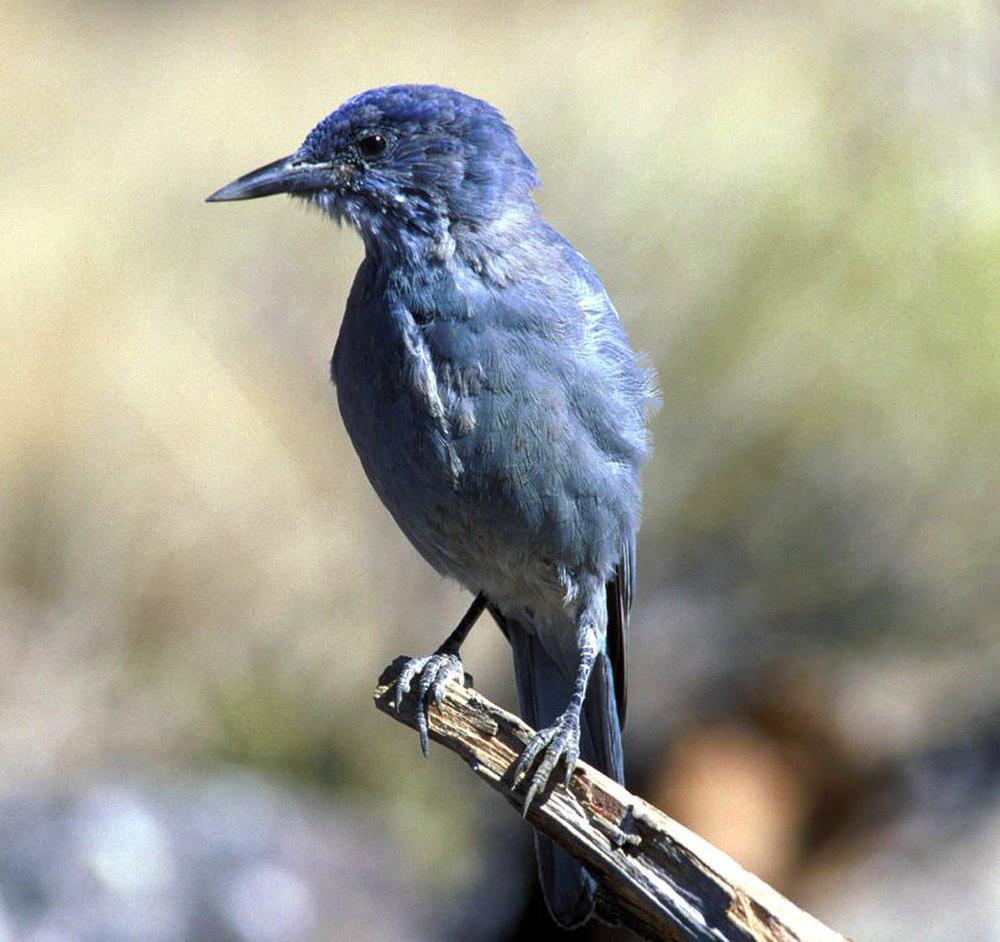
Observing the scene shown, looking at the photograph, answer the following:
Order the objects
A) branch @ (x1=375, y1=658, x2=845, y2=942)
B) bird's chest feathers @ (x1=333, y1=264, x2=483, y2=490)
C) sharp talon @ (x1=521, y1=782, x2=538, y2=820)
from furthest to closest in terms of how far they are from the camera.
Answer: bird's chest feathers @ (x1=333, y1=264, x2=483, y2=490) < sharp talon @ (x1=521, y1=782, x2=538, y2=820) < branch @ (x1=375, y1=658, x2=845, y2=942)

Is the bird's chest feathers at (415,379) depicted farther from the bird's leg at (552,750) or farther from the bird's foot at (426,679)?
the bird's leg at (552,750)

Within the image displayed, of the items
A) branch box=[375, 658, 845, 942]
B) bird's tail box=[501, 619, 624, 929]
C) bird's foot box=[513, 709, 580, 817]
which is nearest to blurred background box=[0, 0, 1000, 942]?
bird's tail box=[501, 619, 624, 929]

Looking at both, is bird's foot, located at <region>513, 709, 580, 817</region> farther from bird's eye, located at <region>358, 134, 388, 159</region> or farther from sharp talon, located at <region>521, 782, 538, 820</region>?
bird's eye, located at <region>358, 134, 388, 159</region>

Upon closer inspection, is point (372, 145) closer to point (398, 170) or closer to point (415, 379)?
point (398, 170)

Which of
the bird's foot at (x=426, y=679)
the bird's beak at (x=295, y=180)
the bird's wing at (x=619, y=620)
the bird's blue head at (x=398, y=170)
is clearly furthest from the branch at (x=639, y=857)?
the bird's beak at (x=295, y=180)

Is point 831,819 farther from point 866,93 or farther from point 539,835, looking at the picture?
point 866,93

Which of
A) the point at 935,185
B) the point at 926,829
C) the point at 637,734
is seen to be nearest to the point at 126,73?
the point at 935,185
